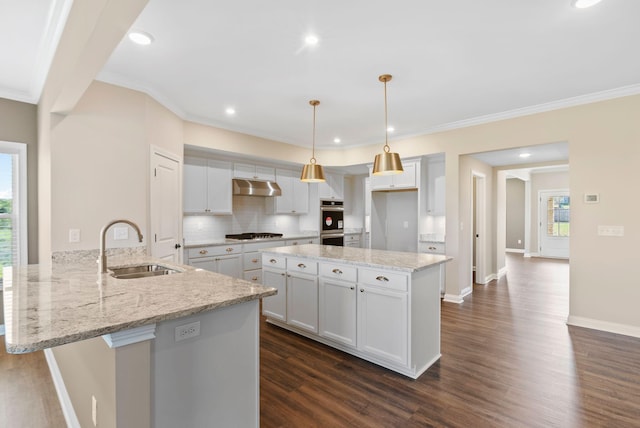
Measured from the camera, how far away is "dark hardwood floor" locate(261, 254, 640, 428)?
205 cm

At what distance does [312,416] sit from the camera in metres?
2.07

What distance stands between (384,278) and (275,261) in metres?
1.45

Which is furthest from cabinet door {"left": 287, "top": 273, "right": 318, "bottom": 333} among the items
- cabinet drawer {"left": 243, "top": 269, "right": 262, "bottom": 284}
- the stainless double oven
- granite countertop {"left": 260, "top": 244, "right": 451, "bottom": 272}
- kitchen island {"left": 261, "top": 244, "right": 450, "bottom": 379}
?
the stainless double oven

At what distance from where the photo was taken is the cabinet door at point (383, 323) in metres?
2.54

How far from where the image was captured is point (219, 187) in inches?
200

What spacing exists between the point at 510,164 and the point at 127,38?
6.51 metres

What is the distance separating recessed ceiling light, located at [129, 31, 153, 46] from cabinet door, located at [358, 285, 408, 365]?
2669mm

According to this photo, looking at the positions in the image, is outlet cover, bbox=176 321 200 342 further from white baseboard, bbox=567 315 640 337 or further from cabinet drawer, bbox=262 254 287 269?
white baseboard, bbox=567 315 640 337

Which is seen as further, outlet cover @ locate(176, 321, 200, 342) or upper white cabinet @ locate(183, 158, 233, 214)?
upper white cabinet @ locate(183, 158, 233, 214)

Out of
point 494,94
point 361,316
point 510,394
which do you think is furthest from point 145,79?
point 510,394

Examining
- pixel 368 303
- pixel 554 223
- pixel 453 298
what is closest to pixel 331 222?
pixel 453 298

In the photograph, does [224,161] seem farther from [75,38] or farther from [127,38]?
[75,38]

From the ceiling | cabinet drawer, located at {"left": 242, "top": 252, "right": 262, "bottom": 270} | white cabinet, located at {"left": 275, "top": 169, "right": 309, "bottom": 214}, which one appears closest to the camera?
the ceiling

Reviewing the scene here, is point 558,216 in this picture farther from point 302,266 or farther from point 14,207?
point 14,207
